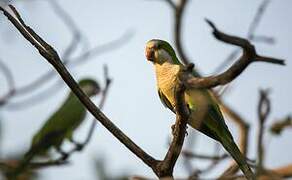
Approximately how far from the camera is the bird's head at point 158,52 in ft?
9.60

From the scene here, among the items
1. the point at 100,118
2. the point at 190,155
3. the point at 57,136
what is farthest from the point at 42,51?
the point at 57,136

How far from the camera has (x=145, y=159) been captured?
7.64 feet

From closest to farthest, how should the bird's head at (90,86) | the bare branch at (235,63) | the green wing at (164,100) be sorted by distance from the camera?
the bare branch at (235,63) → the green wing at (164,100) → the bird's head at (90,86)

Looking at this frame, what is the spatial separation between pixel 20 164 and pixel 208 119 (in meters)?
1.65

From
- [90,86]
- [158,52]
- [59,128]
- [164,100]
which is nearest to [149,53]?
[158,52]

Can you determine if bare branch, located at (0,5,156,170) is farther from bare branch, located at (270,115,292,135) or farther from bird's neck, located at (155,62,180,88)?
bare branch, located at (270,115,292,135)

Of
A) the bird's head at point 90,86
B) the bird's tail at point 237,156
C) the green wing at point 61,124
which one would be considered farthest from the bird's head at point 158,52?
the bird's head at point 90,86

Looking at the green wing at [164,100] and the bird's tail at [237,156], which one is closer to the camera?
the bird's tail at [237,156]

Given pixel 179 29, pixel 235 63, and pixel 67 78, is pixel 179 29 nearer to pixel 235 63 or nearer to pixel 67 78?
pixel 67 78

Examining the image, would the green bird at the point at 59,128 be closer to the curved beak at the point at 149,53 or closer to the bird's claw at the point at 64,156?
the bird's claw at the point at 64,156

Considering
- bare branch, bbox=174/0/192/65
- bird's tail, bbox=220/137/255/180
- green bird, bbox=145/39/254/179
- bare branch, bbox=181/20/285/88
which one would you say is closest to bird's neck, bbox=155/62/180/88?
green bird, bbox=145/39/254/179

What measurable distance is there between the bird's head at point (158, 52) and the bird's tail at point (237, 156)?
51 cm

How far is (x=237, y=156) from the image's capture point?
2838 mm

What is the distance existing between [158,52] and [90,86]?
4023 millimetres
